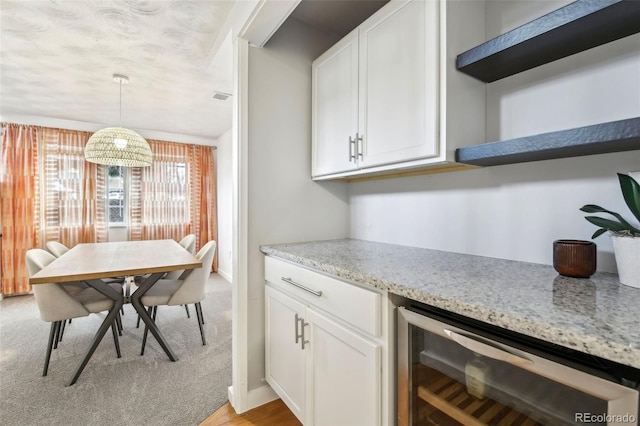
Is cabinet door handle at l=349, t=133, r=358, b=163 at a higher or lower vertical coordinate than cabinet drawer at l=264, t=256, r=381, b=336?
higher

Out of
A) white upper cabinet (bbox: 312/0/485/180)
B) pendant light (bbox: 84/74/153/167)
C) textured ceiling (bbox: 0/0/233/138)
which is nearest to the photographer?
white upper cabinet (bbox: 312/0/485/180)

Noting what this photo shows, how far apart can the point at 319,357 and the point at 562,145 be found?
1170 millimetres

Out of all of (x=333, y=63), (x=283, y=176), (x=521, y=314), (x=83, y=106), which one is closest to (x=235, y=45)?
(x=333, y=63)

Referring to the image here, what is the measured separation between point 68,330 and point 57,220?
1.99m

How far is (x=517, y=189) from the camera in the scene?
120 cm

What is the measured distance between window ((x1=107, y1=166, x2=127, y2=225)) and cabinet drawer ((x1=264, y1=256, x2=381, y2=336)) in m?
4.05

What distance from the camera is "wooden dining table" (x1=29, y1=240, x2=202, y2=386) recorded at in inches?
76.3

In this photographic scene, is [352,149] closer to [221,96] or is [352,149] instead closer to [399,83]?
[399,83]

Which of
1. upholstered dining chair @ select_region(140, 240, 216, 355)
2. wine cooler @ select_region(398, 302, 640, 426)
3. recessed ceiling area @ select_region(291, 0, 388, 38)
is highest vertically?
recessed ceiling area @ select_region(291, 0, 388, 38)

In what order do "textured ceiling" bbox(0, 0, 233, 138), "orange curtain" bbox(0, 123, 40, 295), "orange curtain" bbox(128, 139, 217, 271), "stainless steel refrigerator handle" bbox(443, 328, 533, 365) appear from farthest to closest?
"orange curtain" bbox(128, 139, 217, 271), "orange curtain" bbox(0, 123, 40, 295), "textured ceiling" bbox(0, 0, 233, 138), "stainless steel refrigerator handle" bbox(443, 328, 533, 365)

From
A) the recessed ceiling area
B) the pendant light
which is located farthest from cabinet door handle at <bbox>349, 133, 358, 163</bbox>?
the pendant light

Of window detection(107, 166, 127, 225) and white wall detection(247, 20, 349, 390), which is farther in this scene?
window detection(107, 166, 127, 225)

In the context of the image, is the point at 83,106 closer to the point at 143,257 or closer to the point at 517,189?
the point at 143,257

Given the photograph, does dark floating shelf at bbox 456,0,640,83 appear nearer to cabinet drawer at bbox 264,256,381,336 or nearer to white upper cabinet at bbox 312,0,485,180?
white upper cabinet at bbox 312,0,485,180
